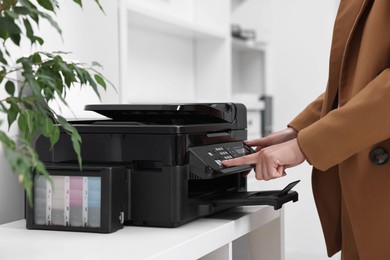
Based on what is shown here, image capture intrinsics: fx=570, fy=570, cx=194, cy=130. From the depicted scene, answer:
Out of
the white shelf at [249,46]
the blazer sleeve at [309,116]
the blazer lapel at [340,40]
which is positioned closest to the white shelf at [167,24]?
the white shelf at [249,46]

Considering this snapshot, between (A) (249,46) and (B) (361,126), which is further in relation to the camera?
(A) (249,46)

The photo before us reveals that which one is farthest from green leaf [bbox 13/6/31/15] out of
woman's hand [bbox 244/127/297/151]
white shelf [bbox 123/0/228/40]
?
white shelf [bbox 123/0/228/40]

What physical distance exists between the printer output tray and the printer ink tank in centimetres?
22

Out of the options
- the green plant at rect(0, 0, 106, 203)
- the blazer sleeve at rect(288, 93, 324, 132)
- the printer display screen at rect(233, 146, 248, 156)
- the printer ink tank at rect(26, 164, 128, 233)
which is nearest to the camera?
the green plant at rect(0, 0, 106, 203)

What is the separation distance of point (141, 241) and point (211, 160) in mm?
287

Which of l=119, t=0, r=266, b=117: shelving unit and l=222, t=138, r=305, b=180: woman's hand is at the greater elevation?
l=119, t=0, r=266, b=117: shelving unit

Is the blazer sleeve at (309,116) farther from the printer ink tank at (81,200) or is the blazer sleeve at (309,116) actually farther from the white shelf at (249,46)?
the white shelf at (249,46)

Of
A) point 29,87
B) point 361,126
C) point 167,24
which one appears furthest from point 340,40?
point 167,24

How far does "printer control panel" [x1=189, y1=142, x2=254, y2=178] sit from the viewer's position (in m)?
1.32

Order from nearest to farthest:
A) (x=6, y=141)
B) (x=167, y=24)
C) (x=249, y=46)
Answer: (x=6, y=141) → (x=167, y=24) → (x=249, y=46)

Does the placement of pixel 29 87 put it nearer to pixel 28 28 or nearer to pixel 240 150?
pixel 28 28

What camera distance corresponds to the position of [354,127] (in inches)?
49.4

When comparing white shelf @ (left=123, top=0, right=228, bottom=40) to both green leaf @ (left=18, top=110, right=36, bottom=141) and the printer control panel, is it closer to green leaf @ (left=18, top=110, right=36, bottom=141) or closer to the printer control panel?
the printer control panel

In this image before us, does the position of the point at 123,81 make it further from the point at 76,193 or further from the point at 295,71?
the point at 295,71
